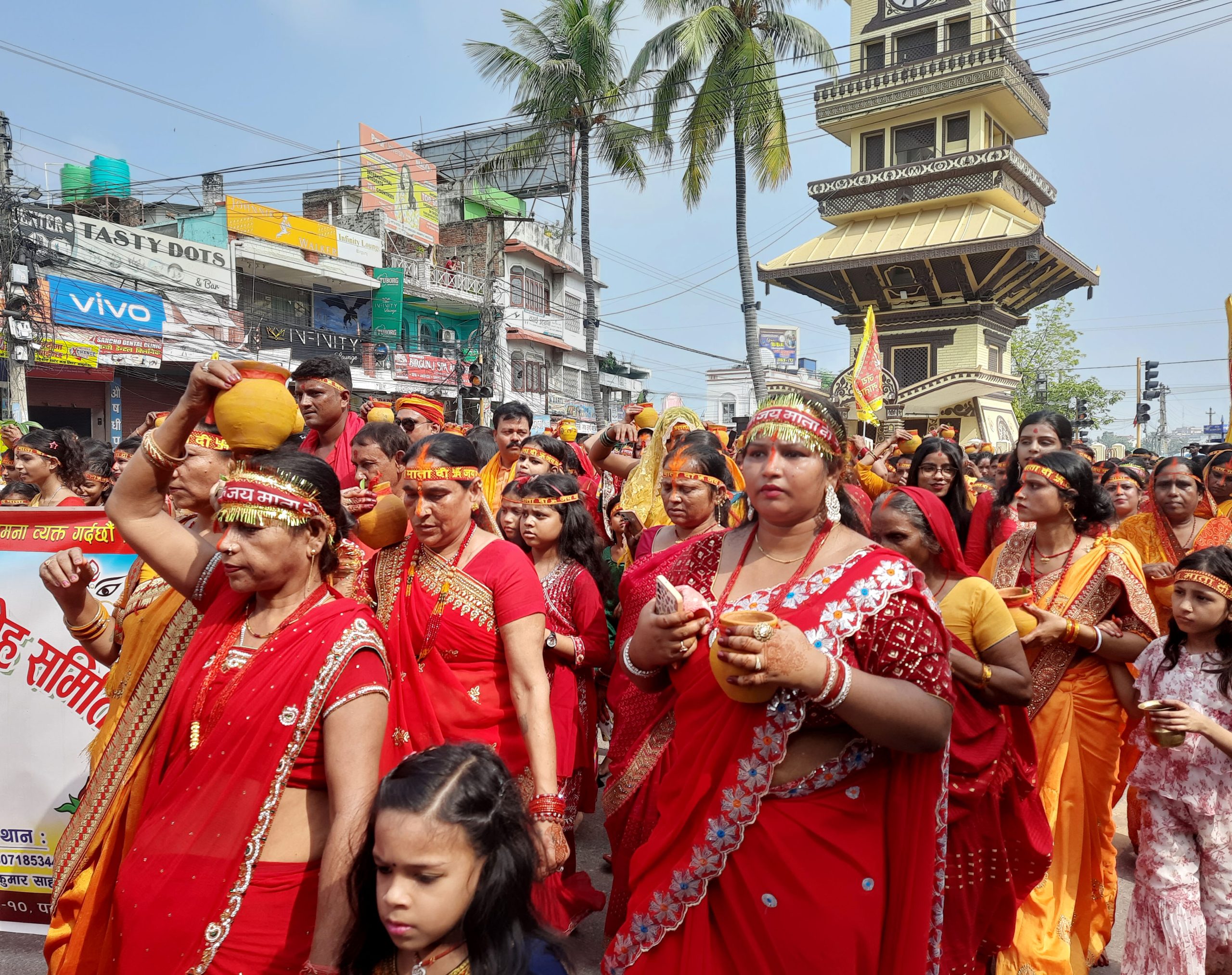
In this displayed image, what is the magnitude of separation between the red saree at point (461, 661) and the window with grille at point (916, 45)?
27.3m

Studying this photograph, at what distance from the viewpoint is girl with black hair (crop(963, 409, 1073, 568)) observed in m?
4.57

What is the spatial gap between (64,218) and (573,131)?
1115cm

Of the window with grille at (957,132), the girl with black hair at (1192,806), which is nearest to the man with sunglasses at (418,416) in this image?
the girl with black hair at (1192,806)

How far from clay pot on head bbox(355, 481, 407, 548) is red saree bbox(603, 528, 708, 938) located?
917 millimetres

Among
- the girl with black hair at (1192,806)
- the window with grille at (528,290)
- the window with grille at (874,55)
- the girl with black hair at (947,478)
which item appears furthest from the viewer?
the window with grille at (528,290)

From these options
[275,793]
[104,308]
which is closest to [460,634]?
[275,793]

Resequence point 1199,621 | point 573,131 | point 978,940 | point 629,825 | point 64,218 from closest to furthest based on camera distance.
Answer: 1. point 629,825
2. point 978,940
3. point 1199,621
4. point 64,218
5. point 573,131

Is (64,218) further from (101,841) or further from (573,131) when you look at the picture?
(101,841)

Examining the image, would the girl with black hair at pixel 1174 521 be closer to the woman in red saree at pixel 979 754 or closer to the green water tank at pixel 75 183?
the woman in red saree at pixel 979 754

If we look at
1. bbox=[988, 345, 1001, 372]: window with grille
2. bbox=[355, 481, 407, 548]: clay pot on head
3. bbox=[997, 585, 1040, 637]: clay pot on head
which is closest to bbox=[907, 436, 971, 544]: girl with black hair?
bbox=[997, 585, 1040, 637]: clay pot on head

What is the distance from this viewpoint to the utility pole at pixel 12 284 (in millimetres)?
13812

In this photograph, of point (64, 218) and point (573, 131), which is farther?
point (573, 131)

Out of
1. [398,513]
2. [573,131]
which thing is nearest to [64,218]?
[573,131]

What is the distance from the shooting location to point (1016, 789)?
296 centimetres
